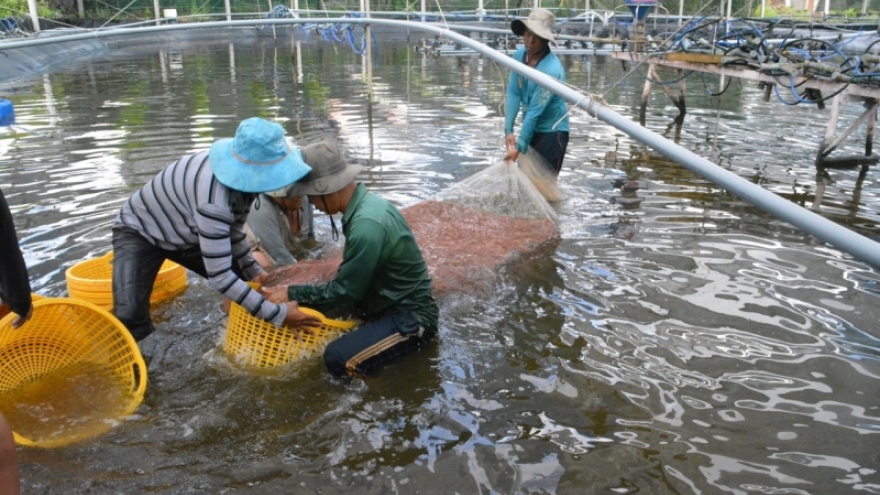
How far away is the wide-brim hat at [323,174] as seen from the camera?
128 inches

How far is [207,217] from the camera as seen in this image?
3.08 metres

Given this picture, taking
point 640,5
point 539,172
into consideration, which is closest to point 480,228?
point 539,172

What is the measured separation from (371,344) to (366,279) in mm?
345

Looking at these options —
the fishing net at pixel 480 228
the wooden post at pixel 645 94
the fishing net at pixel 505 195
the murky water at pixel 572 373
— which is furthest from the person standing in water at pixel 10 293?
the wooden post at pixel 645 94

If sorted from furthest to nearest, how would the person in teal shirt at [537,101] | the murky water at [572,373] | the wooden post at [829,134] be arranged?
1. the wooden post at [829,134]
2. the person in teal shirt at [537,101]
3. the murky water at [572,373]

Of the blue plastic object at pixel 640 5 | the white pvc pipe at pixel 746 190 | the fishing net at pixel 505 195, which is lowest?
the fishing net at pixel 505 195

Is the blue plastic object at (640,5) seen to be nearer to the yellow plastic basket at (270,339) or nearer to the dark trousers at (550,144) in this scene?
the dark trousers at (550,144)

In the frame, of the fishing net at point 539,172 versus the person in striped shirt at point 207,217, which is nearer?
the person in striped shirt at point 207,217

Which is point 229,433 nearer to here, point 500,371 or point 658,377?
point 500,371

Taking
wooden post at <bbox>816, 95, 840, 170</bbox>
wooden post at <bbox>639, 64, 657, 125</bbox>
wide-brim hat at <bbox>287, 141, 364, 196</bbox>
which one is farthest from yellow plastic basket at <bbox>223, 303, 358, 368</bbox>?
wooden post at <bbox>639, 64, 657, 125</bbox>

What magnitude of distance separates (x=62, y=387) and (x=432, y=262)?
2449 millimetres

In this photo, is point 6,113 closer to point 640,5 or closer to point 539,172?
point 539,172

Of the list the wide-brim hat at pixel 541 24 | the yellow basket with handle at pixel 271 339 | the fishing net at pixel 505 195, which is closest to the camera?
the yellow basket with handle at pixel 271 339

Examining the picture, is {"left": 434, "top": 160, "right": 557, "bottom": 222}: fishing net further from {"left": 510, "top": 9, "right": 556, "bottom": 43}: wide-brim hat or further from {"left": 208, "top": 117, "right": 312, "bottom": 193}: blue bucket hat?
{"left": 208, "top": 117, "right": 312, "bottom": 193}: blue bucket hat
